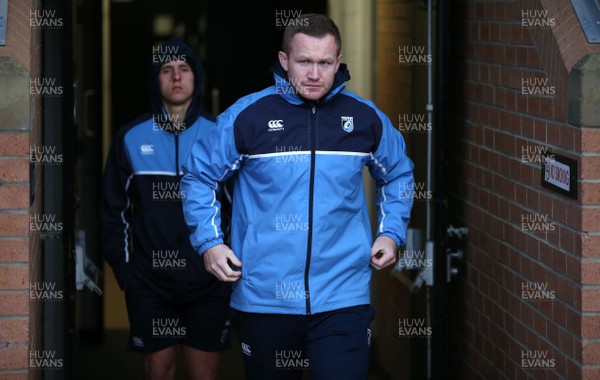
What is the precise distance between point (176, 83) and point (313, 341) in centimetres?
159

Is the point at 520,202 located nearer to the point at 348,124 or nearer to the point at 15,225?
the point at 348,124

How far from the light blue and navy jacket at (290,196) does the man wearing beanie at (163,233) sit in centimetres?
99

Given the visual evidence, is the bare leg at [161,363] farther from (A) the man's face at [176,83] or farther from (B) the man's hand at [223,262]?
(B) the man's hand at [223,262]

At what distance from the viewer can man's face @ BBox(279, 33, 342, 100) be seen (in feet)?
12.8

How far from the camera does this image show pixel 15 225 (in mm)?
4164

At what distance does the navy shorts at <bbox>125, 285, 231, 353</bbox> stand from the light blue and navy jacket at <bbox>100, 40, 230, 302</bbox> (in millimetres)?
45

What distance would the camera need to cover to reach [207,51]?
7.32 meters

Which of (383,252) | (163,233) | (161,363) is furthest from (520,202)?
(161,363)

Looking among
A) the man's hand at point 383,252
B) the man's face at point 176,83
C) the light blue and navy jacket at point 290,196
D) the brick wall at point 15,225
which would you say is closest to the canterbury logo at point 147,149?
the man's face at point 176,83

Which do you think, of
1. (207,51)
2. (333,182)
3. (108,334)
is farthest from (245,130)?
(108,334)

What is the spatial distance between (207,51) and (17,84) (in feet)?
10.9

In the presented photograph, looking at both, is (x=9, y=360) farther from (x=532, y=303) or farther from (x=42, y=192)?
(x=532, y=303)

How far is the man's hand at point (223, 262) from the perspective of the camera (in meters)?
3.85

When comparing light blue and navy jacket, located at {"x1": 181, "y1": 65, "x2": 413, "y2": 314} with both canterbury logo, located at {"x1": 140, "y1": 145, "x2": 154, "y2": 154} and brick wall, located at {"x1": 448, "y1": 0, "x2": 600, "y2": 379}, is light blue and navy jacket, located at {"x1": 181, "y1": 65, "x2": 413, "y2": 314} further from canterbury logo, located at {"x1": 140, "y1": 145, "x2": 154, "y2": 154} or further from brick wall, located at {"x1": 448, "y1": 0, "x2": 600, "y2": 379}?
canterbury logo, located at {"x1": 140, "y1": 145, "x2": 154, "y2": 154}
